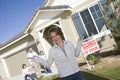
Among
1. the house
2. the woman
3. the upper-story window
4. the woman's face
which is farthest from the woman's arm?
the upper-story window

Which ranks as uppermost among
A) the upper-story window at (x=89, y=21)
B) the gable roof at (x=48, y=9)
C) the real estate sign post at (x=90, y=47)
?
the gable roof at (x=48, y=9)

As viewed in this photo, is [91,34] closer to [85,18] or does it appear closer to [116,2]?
[85,18]

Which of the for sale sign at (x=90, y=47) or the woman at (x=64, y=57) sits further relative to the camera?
the for sale sign at (x=90, y=47)

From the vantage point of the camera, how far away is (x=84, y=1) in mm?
16125

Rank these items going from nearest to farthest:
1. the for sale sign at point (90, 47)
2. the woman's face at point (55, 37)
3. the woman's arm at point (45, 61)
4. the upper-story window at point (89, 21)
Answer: the woman's face at point (55, 37)
the woman's arm at point (45, 61)
the for sale sign at point (90, 47)
the upper-story window at point (89, 21)

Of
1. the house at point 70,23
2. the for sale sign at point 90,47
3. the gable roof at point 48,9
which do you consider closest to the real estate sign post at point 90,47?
the for sale sign at point 90,47

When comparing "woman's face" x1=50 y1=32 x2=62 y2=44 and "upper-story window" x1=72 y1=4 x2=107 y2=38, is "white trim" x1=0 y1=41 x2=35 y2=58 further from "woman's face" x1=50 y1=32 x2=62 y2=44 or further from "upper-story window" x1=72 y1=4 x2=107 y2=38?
"woman's face" x1=50 y1=32 x2=62 y2=44

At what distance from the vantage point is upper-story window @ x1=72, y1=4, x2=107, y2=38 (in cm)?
1545

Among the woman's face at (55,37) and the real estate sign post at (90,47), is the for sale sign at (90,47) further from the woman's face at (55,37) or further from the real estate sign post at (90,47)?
the woman's face at (55,37)

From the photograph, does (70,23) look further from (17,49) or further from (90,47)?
(17,49)

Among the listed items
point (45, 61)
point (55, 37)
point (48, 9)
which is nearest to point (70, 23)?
point (48, 9)

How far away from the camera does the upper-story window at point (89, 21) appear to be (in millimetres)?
15445

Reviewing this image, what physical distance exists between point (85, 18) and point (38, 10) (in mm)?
4265

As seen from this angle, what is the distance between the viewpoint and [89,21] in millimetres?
16000
